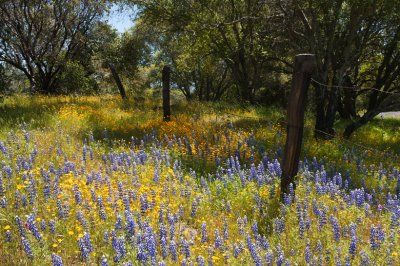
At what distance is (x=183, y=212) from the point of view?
5738mm

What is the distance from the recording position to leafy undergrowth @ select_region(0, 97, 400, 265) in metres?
4.30

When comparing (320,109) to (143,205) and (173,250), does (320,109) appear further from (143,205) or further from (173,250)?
(173,250)

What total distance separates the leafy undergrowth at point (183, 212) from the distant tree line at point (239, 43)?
5069mm

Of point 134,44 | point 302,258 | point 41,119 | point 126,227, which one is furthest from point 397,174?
point 134,44

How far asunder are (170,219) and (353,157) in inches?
231

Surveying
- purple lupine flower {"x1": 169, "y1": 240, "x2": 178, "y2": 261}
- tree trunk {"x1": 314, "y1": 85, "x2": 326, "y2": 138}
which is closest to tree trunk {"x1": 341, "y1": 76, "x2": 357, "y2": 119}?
tree trunk {"x1": 314, "y1": 85, "x2": 326, "y2": 138}

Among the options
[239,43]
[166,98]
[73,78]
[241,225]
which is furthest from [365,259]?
[73,78]

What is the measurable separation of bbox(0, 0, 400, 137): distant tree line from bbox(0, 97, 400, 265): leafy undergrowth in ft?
16.6

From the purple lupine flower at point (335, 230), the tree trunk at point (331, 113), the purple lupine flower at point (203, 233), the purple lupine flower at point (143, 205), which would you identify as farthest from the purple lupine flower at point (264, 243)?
the tree trunk at point (331, 113)

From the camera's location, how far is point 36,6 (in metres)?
22.7

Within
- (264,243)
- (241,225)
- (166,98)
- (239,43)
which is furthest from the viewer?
(239,43)

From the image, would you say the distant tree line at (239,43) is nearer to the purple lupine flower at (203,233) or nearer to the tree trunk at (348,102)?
the tree trunk at (348,102)

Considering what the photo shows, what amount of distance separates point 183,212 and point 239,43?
48.8ft

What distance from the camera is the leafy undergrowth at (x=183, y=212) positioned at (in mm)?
4301
